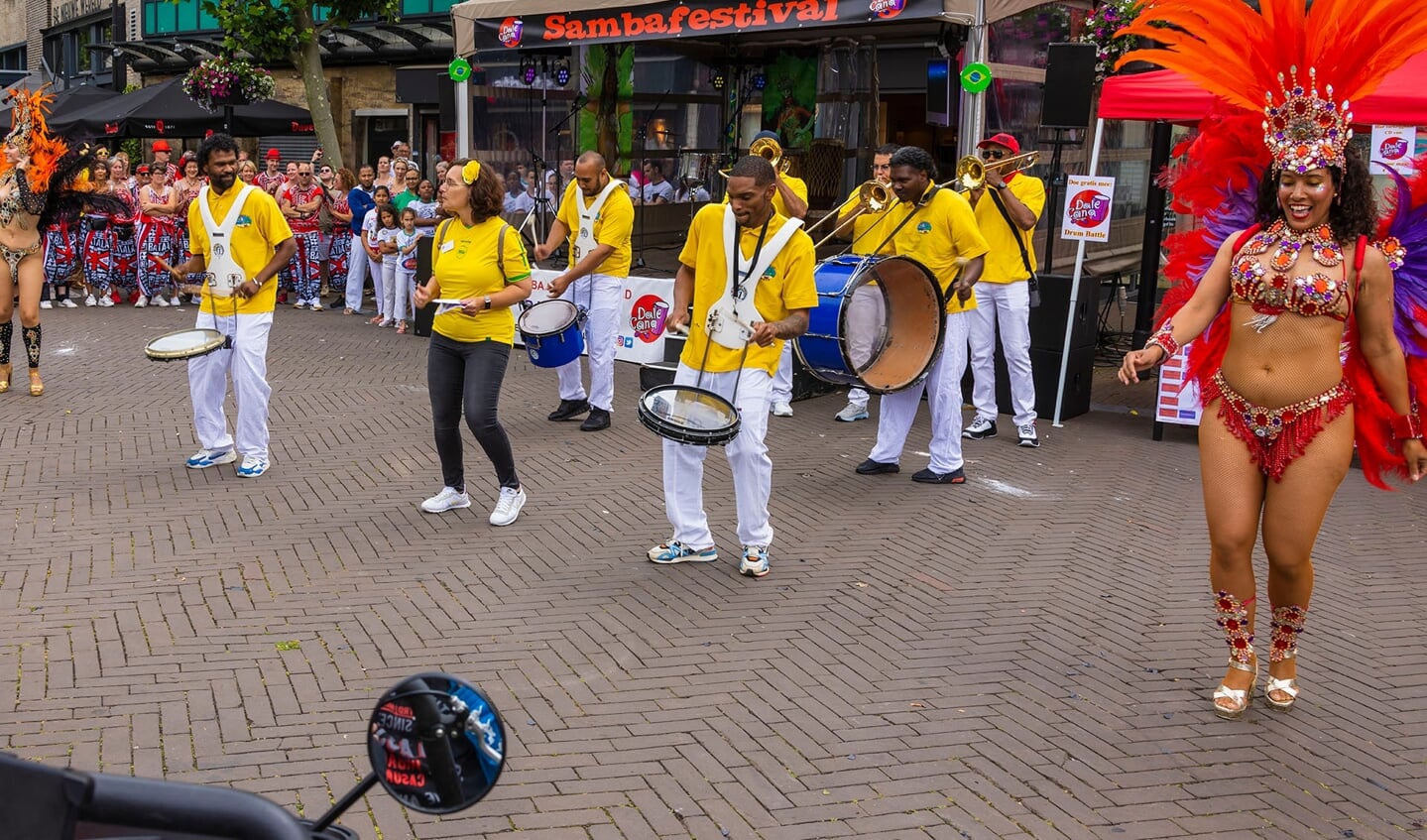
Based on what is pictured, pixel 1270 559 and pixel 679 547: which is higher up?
pixel 1270 559

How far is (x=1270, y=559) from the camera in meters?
5.14

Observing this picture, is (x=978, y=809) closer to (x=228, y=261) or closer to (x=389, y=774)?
(x=389, y=774)

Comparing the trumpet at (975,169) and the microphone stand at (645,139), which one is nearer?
the trumpet at (975,169)

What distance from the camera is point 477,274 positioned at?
24.0 feet

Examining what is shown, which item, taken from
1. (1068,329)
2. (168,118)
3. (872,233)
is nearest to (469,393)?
(872,233)

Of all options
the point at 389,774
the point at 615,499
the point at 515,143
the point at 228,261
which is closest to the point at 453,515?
the point at 615,499

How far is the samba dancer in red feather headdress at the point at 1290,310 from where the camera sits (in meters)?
4.84

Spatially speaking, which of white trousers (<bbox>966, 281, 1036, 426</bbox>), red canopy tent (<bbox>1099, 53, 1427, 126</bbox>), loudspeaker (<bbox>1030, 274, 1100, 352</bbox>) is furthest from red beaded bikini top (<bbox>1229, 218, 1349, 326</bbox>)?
loudspeaker (<bbox>1030, 274, 1100, 352</bbox>)

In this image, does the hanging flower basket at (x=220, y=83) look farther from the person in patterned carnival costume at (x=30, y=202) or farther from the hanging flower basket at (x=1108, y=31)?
the hanging flower basket at (x=1108, y=31)

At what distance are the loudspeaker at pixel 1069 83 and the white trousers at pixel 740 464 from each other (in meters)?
5.10

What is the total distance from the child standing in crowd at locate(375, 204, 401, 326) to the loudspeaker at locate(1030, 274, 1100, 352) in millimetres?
7757

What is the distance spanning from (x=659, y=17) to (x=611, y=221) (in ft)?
12.0

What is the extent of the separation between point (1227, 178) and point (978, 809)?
2.55 metres

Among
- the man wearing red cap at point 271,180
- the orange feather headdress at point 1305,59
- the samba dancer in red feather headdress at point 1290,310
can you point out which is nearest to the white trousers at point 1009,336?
the samba dancer in red feather headdress at point 1290,310
